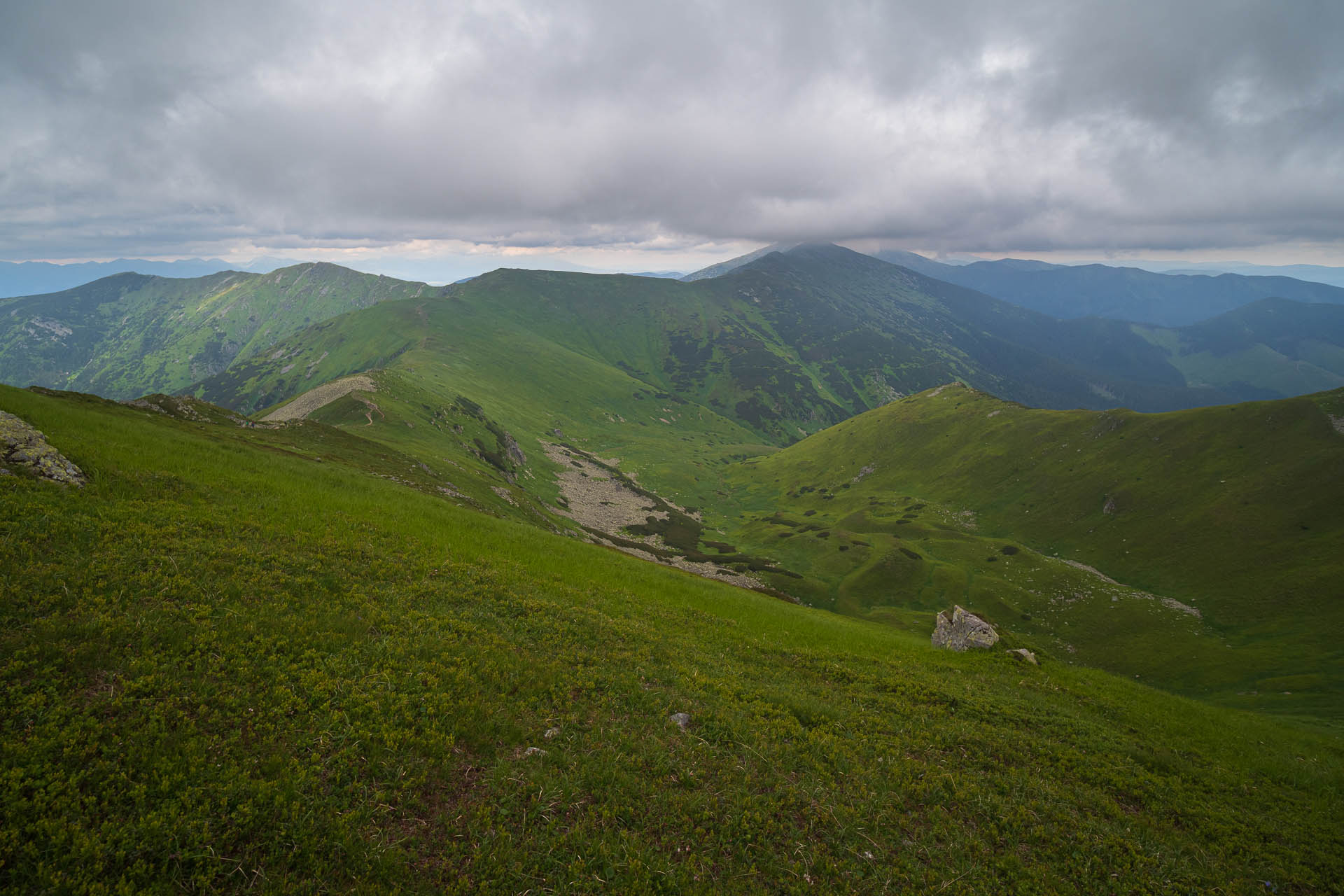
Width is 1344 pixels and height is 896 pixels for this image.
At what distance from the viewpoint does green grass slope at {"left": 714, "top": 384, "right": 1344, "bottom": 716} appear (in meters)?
80.1

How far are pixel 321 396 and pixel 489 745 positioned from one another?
170462mm

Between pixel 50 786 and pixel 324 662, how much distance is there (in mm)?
5250

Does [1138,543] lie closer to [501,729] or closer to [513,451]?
[501,729]

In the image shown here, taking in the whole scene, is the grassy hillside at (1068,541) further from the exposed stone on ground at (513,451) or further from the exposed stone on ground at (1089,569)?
the exposed stone on ground at (513,451)

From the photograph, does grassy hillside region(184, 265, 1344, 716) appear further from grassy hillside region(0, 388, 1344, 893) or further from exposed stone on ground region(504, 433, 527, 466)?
grassy hillside region(0, 388, 1344, 893)

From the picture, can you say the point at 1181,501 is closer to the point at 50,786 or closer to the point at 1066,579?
the point at 1066,579

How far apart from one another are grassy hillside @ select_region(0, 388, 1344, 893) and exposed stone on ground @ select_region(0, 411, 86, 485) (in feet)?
3.05

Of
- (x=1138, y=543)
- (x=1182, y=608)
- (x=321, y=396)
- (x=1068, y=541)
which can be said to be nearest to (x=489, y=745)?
(x=1182, y=608)

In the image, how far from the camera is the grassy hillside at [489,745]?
28.9 feet

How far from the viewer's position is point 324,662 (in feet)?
43.3

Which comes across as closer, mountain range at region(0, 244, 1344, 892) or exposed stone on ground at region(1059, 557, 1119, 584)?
mountain range at region(0, 244, 1344, 892)

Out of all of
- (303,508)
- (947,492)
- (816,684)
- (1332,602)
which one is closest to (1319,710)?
(1332,602)

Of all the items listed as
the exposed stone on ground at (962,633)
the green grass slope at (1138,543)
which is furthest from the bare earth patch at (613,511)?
the exposed stone on ground at (962,633)

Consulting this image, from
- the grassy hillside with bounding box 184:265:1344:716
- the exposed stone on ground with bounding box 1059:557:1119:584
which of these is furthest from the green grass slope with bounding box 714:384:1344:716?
the exposed stone on ground with bounding box 1059:557:1119:584
